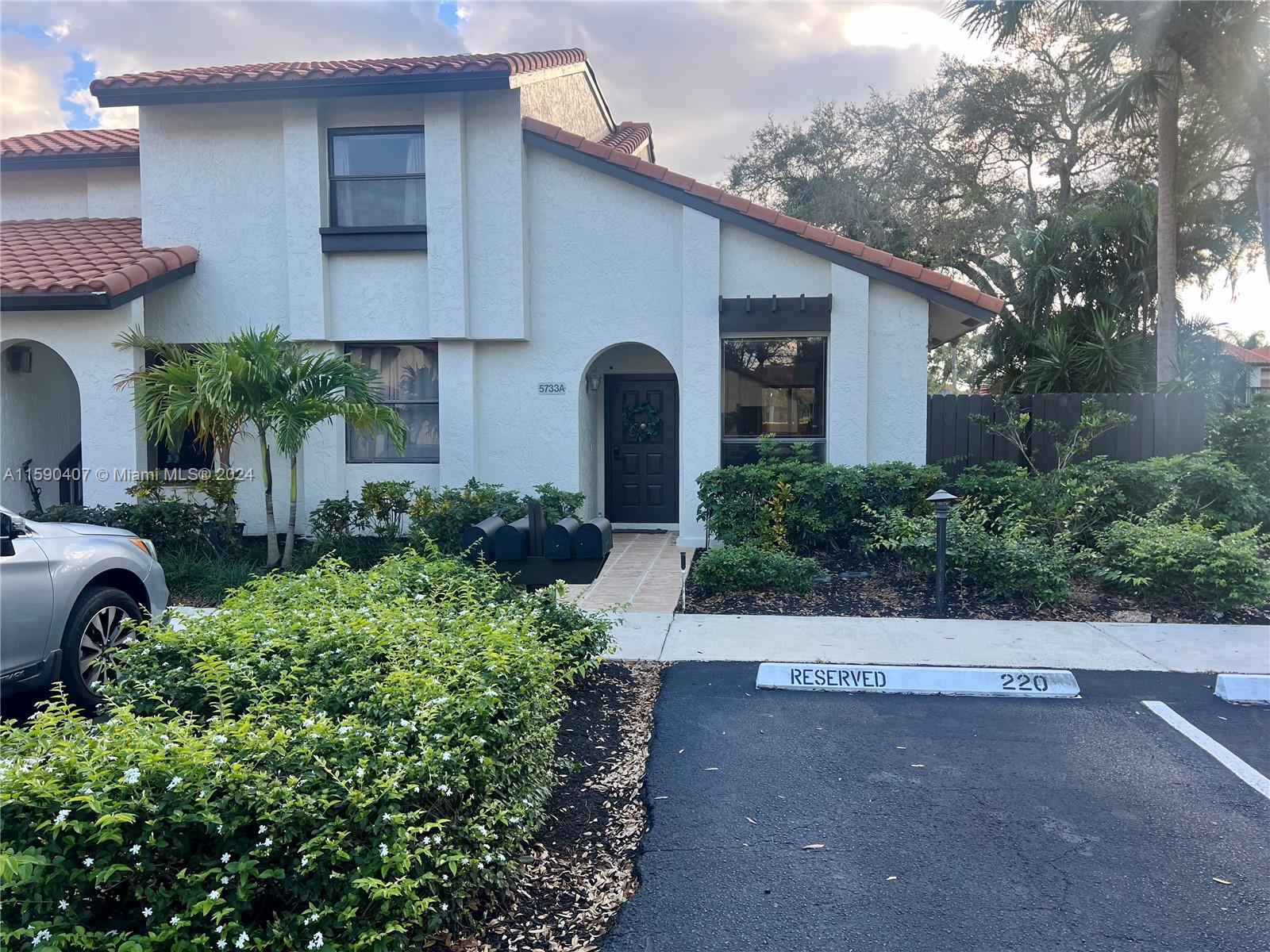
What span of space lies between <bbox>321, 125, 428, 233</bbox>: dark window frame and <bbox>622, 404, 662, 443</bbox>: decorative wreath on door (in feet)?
12.8

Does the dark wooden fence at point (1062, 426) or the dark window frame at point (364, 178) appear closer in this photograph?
the dark window frame at point (364, 178)

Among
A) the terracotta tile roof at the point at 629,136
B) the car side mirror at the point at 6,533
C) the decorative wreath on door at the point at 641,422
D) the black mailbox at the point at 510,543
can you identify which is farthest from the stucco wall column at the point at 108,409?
the terracotta tile roof at the point at 629,136

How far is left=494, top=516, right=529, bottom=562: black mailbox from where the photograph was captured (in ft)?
29.5

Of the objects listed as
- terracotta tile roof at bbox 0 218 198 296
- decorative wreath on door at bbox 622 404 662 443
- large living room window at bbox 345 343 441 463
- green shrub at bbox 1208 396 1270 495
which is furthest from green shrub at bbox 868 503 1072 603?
terracotta tile roof at bbox 0 218 198 296

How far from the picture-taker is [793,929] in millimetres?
3188

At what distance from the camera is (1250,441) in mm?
10906

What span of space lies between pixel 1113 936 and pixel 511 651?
264 cm

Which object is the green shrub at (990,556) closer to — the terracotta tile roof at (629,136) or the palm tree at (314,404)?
the palm tree at (314,404)

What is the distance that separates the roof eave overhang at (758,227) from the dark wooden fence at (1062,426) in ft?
5.06

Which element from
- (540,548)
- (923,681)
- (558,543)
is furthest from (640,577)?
(923,681)

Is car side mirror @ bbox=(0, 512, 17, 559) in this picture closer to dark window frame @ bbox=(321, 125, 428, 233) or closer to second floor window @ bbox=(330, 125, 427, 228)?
dark window frame @ bbox=(321, 125, 428, 233)

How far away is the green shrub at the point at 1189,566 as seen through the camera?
770 cm

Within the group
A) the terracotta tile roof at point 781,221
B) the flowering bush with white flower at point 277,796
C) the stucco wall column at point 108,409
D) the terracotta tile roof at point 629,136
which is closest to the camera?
the flowering bush with white flower at point 277,796

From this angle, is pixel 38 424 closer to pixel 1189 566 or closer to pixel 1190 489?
pixel 1189 566
